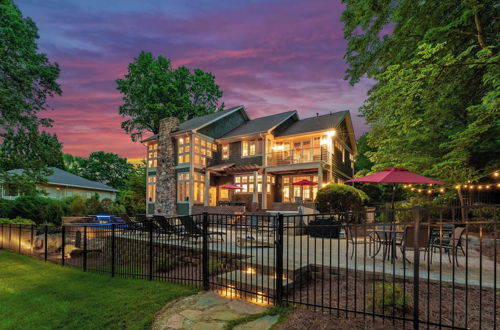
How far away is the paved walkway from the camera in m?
3.62

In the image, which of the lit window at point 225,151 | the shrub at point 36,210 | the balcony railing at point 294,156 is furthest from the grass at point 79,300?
the lit window at point 225,151

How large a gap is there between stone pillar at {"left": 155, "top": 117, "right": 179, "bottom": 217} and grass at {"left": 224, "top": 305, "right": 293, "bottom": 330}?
64.4 ft

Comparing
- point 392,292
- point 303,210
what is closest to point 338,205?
point 303,210

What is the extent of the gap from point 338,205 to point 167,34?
14.6 m

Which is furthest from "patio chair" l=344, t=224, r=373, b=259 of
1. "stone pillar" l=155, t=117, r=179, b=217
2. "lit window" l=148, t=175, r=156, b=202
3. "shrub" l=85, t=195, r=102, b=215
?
"shrub" l=85, t=195, r=102, b=215

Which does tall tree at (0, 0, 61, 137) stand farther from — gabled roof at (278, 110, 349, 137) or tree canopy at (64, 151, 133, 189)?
tree canopy at (64, 151, 133, 189)

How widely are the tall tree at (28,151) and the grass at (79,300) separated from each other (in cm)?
772

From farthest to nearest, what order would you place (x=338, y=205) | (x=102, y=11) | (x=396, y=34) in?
(x=338, y=205)
(x=102, y=11)
(x=396, y=34)

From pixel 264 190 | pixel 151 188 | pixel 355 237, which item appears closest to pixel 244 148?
pixel 264 190

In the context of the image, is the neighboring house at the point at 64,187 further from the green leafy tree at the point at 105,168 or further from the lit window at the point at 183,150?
the green leafy tree at the point at 105,168

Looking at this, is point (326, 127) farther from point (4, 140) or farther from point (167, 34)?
point (4, 140)

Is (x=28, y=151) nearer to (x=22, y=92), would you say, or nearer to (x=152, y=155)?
(x=22, y=92)

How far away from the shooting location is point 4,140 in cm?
1244

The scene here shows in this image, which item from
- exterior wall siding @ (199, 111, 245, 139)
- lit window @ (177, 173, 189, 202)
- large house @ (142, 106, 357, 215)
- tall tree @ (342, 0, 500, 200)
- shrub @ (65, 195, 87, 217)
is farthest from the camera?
exterior wall siding @ (199, 111, 245, 139)
